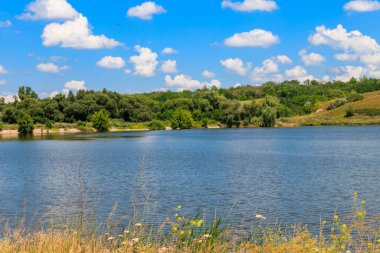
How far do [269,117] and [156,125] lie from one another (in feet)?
137

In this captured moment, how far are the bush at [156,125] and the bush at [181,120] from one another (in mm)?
4043

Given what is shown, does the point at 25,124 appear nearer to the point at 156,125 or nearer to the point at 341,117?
the point at 156,125

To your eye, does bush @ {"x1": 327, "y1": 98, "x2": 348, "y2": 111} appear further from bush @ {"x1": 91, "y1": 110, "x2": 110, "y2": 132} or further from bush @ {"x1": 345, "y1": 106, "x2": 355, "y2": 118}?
bush @ {"x1": 91, "y1": 110, "x2": 110, "y2": 132}

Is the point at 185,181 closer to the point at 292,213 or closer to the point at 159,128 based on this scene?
the point at 292,213

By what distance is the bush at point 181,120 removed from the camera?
566 feet

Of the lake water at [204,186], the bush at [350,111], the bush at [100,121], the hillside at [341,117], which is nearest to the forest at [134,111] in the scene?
the bush at [100,121]

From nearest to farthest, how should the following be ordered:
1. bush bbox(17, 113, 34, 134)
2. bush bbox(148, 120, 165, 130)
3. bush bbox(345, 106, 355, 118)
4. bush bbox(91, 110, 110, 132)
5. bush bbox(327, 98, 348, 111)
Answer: bush bbox(17, 113, 34, 134), bush bbox(91, 110, 110, 132), bush bbox(148, 120, 165, 130), bush bbox(345, 106, 355, 118), bush bbox(327, 98, 348, 111)

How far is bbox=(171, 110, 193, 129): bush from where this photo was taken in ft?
566

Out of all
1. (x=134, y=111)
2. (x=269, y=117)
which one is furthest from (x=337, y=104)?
(x=134, y=111)

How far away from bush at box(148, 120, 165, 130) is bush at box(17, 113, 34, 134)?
1727 inches

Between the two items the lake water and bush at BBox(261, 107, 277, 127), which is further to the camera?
bush at BBox(261, 107, 277, 127)

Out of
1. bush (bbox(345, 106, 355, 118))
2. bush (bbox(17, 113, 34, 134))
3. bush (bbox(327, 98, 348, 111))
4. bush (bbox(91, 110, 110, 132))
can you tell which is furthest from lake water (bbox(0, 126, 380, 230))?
bush (bbox(327, 98, 348, 111))

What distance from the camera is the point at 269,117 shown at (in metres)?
158

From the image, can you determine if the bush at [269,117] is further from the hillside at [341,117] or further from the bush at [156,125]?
the bush at [156,125]
